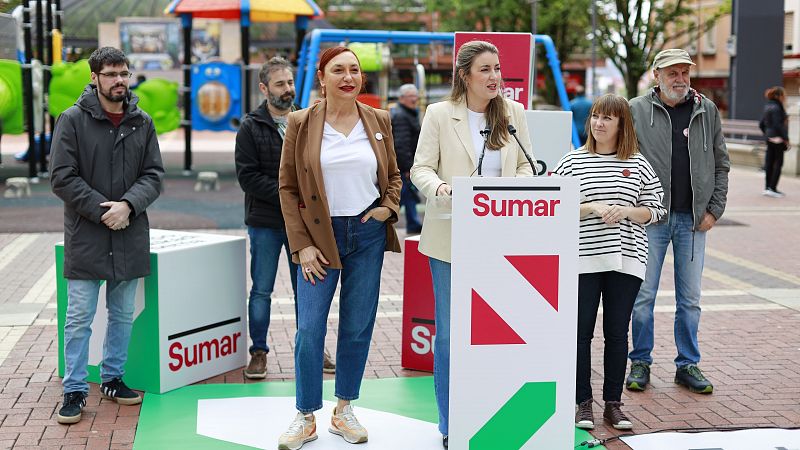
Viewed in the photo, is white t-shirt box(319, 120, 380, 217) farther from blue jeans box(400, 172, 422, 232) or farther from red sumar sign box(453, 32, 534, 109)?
blue jeans box(400, 172, 422, 232)

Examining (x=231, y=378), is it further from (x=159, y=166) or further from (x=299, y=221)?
(x=299, y=221)

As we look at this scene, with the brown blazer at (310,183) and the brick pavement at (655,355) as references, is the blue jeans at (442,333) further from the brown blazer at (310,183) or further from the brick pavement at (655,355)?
the brick pavement at (655,355)

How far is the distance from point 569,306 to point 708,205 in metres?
1.89

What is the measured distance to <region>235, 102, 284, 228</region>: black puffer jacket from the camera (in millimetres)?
5855

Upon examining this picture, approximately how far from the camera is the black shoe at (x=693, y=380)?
593 centimetres

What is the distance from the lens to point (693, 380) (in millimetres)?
5988

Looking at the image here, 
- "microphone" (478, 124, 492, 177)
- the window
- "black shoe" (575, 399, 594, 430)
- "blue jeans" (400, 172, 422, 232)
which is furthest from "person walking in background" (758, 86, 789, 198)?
the window

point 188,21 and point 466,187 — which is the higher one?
point 188,21

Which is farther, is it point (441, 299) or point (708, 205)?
point (708, 205)

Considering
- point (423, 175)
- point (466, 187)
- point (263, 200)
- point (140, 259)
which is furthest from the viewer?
point (263, 200)

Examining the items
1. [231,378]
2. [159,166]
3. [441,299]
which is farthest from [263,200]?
[441,299]

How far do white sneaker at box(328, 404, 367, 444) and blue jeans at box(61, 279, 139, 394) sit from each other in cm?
131

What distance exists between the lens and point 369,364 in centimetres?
655

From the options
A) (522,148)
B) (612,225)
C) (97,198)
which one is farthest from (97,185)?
(612,225)
